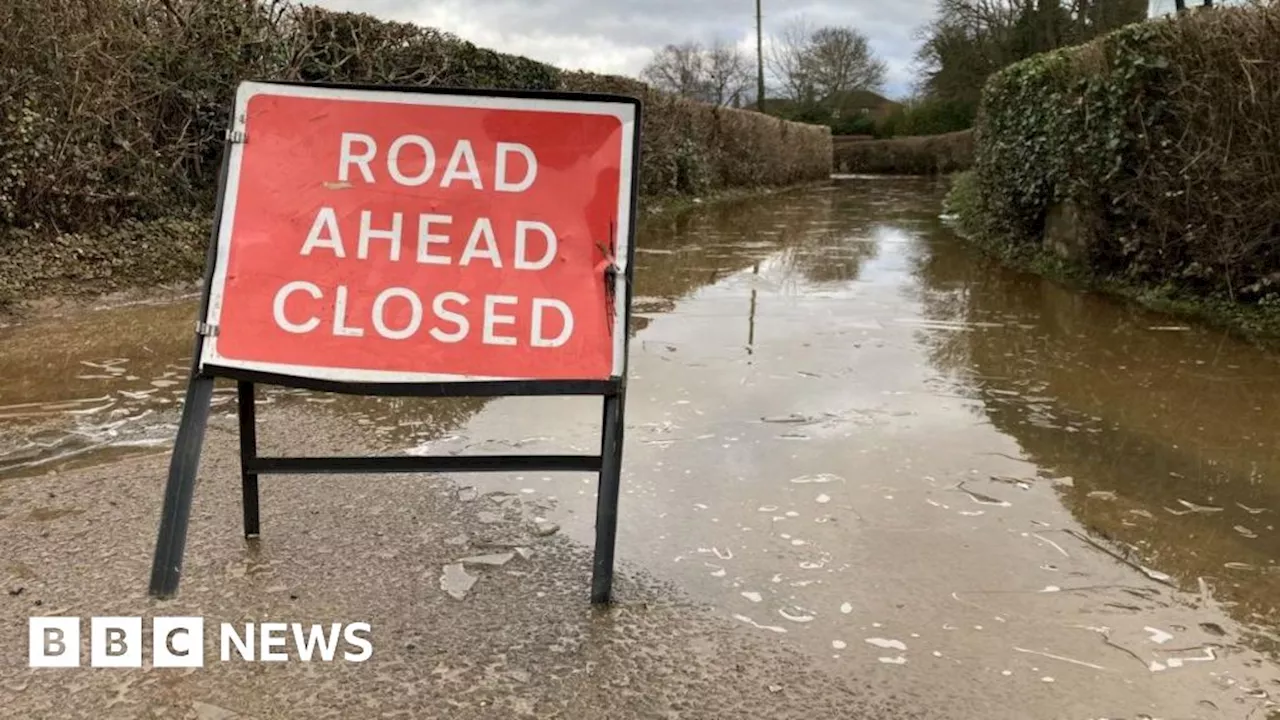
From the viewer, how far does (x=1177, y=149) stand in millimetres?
6445

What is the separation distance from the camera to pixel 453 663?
235 centimetres

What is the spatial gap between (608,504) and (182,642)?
3.80 feet

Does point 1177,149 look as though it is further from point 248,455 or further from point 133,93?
point 133,93

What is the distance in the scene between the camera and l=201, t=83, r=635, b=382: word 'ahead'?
8.45 feet

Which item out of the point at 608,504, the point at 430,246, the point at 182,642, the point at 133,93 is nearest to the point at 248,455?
the point at 182,642

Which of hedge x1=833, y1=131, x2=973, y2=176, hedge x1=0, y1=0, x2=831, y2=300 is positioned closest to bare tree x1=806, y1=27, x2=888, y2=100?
hedge x1=833, y1=131, x2=973, y2=176

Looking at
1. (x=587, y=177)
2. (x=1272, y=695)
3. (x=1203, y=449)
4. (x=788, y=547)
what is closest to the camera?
(x=1272, y=695)

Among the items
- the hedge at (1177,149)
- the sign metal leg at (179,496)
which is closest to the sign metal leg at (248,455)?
the sign metal leg at (179,496)

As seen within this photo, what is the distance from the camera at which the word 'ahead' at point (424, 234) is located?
101 inches

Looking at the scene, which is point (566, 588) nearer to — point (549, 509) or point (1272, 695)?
point (549, 509)

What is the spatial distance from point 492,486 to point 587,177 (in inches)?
54.4

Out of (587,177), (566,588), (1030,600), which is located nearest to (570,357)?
(587,177)

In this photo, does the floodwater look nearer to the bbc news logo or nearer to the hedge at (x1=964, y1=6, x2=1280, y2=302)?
the hedge at (x1=964, y1=6, x2=1280, y2=302)

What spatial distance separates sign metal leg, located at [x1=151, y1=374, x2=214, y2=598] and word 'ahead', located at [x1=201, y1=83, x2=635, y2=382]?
8.1 inches
